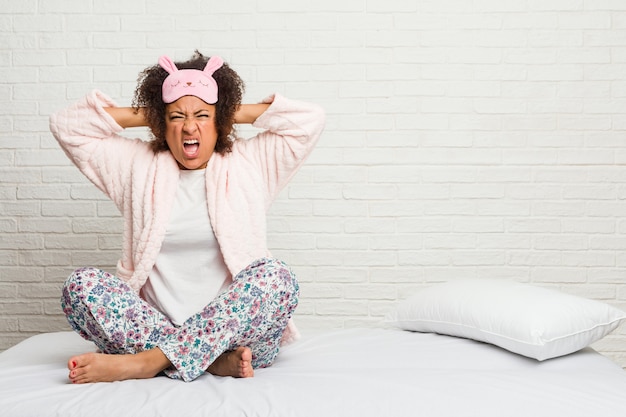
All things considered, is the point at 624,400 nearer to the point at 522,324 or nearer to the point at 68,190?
the point at 522,324

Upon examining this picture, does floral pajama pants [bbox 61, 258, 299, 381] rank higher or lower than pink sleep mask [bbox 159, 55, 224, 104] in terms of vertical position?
lower

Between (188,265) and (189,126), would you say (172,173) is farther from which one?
(188,265)

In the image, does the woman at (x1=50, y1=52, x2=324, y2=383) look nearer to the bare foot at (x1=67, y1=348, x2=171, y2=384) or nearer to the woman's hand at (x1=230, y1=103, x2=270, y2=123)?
the woman's hand at (x1=230, y1=103, x2=270, y2=123)

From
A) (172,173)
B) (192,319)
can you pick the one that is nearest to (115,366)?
(192,319)

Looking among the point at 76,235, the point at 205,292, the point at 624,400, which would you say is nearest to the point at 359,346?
the point at 205,292

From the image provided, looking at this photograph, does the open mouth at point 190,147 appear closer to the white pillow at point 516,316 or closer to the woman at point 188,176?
the woman at point 188,176

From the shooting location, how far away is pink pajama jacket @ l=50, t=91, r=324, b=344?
2543mm

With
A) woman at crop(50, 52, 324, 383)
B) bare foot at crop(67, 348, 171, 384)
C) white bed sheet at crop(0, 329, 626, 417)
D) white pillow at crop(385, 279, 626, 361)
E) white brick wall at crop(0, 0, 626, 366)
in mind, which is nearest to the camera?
white bed sheet at crop(0, 329, 626, 417)

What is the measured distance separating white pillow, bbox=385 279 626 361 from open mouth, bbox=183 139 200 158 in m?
0.90

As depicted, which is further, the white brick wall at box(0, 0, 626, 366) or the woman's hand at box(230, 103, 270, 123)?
the white brick wall at box(0, 0, 626, 366)

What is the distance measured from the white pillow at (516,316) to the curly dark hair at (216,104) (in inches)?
34.0

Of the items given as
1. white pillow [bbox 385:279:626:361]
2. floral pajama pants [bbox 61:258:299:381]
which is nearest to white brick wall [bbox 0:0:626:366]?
white pillow [bbox 385:279:626:361]

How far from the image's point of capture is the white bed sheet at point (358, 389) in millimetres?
1898

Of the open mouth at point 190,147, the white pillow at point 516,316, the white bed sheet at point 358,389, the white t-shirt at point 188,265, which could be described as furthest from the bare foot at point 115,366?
the white pillow at point 516,316
